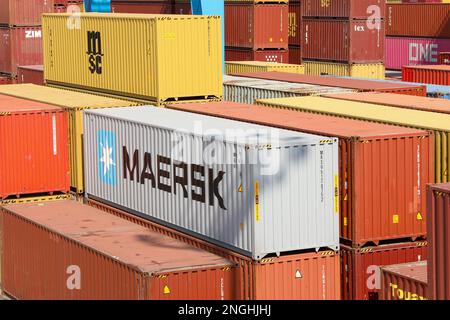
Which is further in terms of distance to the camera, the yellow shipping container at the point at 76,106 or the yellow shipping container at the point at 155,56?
the yellow shipping container at the point at 155,56

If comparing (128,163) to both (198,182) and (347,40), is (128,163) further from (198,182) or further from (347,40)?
(347,40)

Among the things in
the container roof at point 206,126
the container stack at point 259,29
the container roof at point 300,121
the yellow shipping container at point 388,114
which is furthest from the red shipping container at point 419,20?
the container roof at point 206,126

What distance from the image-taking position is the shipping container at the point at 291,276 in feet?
73.3

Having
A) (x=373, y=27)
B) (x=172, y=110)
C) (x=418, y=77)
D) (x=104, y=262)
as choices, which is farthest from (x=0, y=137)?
(x=373, y=27)

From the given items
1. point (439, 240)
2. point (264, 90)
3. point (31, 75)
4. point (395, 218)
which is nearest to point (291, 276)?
point (395, 218)

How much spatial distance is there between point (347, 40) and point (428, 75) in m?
6.95

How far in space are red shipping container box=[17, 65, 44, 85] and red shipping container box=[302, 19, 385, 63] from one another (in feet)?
51.5

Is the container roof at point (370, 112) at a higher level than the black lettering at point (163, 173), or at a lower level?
higher

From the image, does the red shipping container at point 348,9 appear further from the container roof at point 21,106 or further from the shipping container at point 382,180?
the shipping container at point 382,180

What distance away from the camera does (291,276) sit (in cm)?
2261

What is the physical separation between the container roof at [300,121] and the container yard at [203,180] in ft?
0.21

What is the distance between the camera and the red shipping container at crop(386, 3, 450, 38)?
224 feet

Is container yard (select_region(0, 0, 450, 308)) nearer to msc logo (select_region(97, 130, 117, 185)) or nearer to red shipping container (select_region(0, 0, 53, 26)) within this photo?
msc logo (select_region(97, 130, 117, 185))
